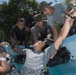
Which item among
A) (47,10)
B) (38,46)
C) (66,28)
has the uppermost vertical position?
(47,10)

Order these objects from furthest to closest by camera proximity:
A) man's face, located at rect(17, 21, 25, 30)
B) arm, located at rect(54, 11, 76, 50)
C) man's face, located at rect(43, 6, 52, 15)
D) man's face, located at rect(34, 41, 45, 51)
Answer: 1. man's face, located at rect(17, 21, 25, 30)
2. man's face, located at rect(43, 6, 52, 15)
3. man's face, located at rect(34, 41, 45, 51)
4. arm, located at rect(54, 11, 76, 50)

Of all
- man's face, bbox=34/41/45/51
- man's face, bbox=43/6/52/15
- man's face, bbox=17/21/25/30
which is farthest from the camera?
man's face, bbox=17/21/25/30

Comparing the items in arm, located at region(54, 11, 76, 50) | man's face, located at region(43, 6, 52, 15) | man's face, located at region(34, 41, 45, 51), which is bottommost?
man's face, located at region(34, 41, 45, 51)

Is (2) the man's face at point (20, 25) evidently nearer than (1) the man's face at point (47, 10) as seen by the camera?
No

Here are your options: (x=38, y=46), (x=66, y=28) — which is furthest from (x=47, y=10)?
(x=66, y=28)

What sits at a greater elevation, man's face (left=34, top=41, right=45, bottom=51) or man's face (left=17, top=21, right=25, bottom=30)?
man's face (left=17, top=21, right=25, bottom=30)

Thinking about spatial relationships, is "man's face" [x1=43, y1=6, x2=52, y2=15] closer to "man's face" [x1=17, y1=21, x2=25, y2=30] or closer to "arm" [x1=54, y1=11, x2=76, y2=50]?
"arm" [x1=54, y1=11, x2=76, y2=50]

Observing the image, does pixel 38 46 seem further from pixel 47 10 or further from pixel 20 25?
pixel 20 25

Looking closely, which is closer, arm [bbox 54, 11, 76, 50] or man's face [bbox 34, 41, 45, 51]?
arm [bbox 54, 11, 76, 50]

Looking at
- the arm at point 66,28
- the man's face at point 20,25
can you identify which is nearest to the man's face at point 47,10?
the arm at point 66,28

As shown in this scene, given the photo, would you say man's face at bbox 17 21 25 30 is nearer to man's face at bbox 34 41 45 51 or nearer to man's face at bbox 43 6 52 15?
man's face at bbox 43 6 52 15

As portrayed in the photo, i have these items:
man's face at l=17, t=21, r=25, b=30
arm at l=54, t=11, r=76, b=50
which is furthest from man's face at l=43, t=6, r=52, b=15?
man's face at l=17, t=21, r=25, b=30

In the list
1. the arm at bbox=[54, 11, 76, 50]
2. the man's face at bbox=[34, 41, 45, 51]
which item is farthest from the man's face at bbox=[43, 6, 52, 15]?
the arm at bbox=[54, 11, 76, 50]

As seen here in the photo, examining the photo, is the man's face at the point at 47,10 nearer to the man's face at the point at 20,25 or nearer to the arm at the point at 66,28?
the arm at the point at 66,28
